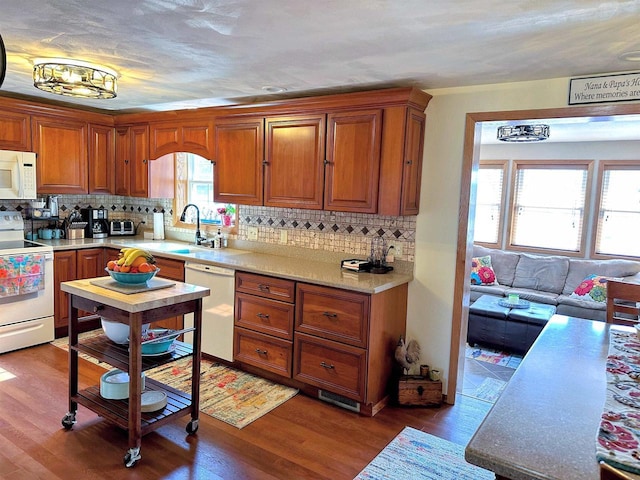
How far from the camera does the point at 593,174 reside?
585cm

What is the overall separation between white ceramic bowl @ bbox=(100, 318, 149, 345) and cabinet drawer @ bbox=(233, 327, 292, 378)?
42.9 inches

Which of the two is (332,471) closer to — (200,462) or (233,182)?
(200,462)

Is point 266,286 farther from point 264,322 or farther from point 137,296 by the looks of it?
point 137,296

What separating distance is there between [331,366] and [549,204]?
4554mm

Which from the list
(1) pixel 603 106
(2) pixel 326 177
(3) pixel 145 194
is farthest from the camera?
(3) pixel 145 194

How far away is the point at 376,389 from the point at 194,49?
2423 mm

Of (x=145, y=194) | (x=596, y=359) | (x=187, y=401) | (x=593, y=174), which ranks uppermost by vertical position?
(x=593, y=174)

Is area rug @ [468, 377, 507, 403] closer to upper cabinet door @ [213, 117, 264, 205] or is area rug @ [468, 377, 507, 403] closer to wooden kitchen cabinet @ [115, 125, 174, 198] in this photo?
upper cabinet door @ [213, 117, 264, 205]

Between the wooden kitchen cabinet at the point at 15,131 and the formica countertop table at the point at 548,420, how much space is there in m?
4.47

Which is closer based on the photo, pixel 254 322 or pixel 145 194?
pixel 254 322

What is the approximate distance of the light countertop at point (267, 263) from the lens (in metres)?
3.11

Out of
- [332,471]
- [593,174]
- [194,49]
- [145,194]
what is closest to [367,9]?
[194,49]

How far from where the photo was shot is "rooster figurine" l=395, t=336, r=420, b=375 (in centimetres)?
327

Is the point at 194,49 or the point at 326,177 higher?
the point at 194,49
